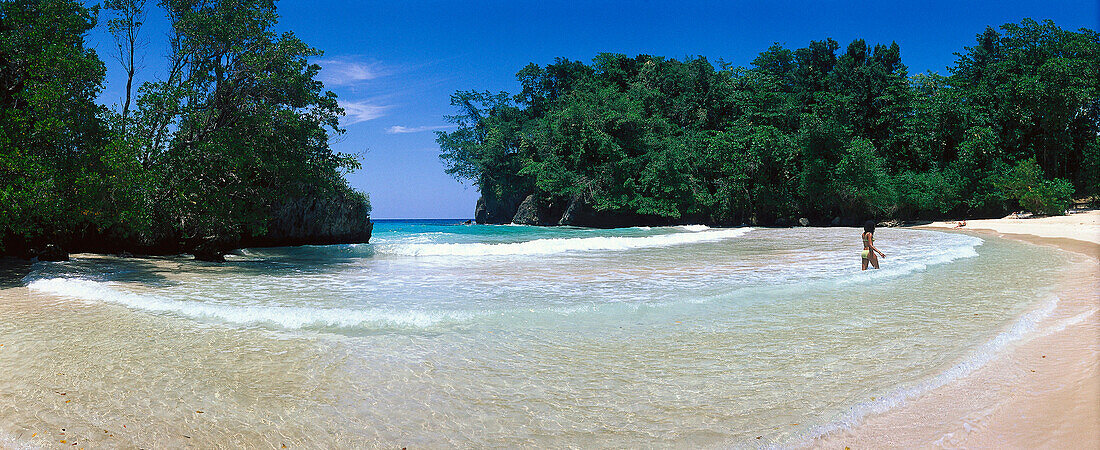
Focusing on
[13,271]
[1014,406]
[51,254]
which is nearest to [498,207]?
[51,254]

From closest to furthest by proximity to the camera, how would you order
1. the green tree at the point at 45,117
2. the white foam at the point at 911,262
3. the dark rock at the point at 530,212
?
the green tree at the point at 45,117 < the white foam at the point at 911,262 < the dark rock at the point at 530,212

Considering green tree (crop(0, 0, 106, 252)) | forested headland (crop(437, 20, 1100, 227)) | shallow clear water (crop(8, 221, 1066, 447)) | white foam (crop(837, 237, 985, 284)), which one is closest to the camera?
shallow clear water (crop(8, 221, 1066, 447))

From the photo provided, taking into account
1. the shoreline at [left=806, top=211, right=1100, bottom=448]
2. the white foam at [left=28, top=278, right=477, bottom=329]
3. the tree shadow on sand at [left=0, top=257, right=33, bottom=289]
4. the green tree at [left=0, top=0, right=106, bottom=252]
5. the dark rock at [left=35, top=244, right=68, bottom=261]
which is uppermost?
the green tree at [left=0, top=0, right=106, bottom=252]

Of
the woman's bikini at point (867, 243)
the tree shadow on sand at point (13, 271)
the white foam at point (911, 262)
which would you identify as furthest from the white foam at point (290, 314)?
the woman's bikini at point (867, 243)

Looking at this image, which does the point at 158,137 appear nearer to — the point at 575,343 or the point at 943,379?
the point at 575,343

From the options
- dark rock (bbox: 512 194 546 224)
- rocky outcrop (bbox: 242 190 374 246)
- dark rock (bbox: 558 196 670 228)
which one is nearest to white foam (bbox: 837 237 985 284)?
rocky outcrop (bbox: 242 190 374 246)

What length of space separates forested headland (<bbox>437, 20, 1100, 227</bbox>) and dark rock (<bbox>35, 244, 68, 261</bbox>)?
3258 centimetres

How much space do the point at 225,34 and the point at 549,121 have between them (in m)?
34.1

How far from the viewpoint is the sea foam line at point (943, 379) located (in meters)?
3.16

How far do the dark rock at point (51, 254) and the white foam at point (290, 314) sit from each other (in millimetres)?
4855

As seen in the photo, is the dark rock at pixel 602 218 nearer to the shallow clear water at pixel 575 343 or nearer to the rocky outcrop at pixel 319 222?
the rocky outcrop at pixel 319 222

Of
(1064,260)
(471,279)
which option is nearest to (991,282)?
(1064,260)

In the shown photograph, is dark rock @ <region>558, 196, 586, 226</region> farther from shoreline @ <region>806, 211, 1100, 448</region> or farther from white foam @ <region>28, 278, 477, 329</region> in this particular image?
shoreline @ <region>806, 211, 1100, 448</region>

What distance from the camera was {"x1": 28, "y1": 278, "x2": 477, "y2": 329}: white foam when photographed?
6008 millimetres
